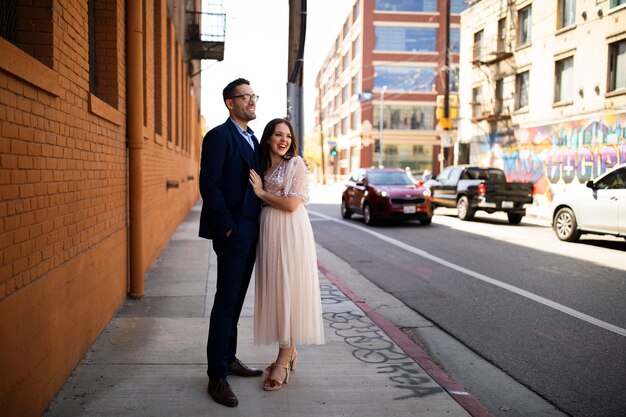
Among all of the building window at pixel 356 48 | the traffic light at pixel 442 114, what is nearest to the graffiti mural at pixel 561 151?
the traffic light at pixel 442 114

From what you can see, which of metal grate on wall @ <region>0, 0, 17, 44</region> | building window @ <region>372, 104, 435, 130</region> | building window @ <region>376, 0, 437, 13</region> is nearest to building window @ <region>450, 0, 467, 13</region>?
building window @ <region>376, 0, 437, 13</region>

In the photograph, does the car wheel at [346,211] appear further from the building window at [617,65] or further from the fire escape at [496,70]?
the fire escape at [496,70]

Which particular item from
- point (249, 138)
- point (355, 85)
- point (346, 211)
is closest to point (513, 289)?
point (249, 138)

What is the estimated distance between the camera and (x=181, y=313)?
19.1 feet

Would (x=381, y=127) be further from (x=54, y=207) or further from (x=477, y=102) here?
(x=54, y=207)

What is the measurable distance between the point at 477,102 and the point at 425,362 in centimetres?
2876

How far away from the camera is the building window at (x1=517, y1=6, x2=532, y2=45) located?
2633 centimetres

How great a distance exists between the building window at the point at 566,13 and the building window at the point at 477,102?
7230 mm

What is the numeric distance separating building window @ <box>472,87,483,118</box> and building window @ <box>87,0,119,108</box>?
27070 millimetres

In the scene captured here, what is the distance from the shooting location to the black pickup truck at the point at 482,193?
1708 centimetres

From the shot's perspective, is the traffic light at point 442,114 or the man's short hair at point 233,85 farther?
the traffic light at point 442,114

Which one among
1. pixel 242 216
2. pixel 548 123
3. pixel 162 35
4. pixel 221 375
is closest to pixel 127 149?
pixel 242 216

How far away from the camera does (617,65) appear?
20203 millimetres

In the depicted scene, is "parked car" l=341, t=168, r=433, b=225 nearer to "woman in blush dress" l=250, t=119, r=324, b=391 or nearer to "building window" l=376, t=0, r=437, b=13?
"woman in blush dress" l=250, t=119, r=324, b=391
